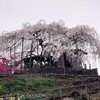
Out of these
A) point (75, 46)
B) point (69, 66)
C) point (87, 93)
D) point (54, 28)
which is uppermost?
point (54, 28)

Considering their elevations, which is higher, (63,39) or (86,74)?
(63,39)

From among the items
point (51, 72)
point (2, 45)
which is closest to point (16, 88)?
point (51, 72)

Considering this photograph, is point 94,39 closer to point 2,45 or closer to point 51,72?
point 51,72

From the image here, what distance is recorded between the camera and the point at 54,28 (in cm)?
5509

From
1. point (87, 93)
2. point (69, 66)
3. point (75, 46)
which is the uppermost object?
point (75, 46)

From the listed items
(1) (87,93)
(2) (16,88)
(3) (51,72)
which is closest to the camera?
(1) (87,93)

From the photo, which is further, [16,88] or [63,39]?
[63,39]

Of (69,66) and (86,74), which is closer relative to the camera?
(86,74)

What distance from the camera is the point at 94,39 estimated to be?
54.0m

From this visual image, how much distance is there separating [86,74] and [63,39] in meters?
8.15

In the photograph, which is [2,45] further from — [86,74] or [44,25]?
[86,74]

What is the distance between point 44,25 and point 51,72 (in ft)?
33.7

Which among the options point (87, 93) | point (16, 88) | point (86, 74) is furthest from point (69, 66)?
point (87, 93)

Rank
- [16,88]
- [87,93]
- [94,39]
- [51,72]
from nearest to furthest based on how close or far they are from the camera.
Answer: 1. [87,93]
2. [16,88]
3. [51,72]
4. [94,39]
